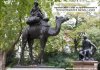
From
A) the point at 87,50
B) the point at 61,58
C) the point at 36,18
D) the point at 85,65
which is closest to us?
the point at 36,18

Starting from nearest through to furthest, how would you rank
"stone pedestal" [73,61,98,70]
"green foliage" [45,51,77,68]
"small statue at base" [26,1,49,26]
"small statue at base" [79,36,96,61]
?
"small statue at base" [26,1,49,26] < "small statue at base" [79,36,96,61] < "stone pedestal" [73,61,98,70] < "green foliage" [45,51,77,68]

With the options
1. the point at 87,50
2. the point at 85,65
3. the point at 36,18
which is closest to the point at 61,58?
the point at 85,65

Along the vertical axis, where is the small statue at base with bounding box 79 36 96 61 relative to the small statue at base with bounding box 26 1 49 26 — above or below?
below

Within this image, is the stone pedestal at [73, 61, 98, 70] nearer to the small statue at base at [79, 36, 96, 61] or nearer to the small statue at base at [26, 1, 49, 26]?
the small statue at base at [79, 36, 96, 61]

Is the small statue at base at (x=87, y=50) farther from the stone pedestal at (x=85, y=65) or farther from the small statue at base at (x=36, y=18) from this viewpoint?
the small statue at base at (x=36, y=18)

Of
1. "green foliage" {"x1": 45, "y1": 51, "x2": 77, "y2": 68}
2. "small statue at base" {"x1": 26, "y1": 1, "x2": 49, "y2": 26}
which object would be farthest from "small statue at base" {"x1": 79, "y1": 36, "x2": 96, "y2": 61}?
"small statue at base" {"x1": 26, "y1": 1, "x2": 49, "y2": 26}

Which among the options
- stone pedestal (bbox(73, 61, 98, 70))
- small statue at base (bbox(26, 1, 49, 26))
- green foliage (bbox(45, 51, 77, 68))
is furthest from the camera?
green foliage (bbox(45, 51, 77, 68))

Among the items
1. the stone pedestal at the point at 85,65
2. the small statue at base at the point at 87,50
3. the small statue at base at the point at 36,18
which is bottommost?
the stone pedestal at the point at 85,65

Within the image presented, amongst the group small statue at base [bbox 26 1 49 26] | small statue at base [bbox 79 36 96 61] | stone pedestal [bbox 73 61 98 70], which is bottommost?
stone pedestal [bbox 73 61 98 70]

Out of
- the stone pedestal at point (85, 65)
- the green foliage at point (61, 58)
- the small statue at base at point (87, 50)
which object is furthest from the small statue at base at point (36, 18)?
the green foliage at point (61, 58)

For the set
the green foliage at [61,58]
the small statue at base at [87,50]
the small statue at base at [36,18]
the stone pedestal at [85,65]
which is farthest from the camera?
the green foliage at [61,58]

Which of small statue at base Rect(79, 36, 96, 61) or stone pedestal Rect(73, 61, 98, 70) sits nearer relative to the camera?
small statue at base Rect(79, 36, 96, 61)

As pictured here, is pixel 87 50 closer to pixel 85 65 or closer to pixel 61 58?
pixel 85 65

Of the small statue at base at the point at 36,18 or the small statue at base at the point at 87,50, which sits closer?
the small statue at base at the point at 36,18
